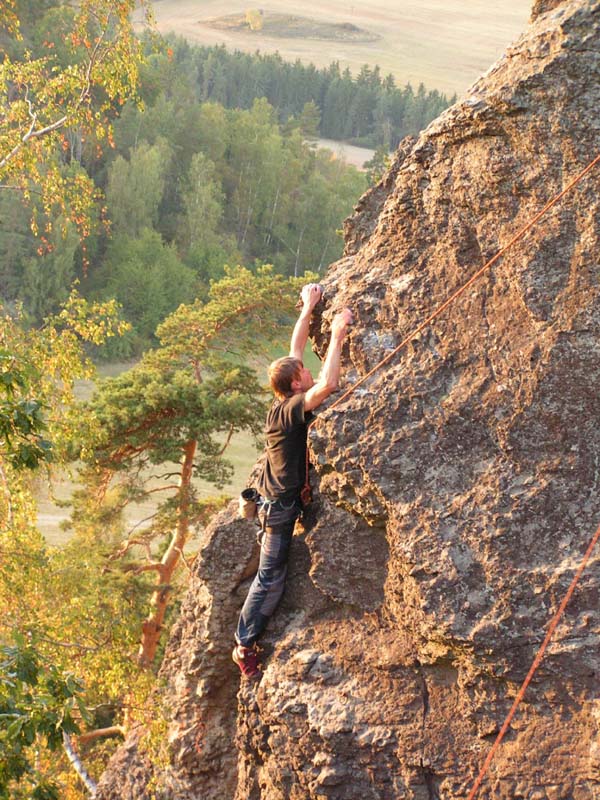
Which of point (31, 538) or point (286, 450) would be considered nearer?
point (286, 450)

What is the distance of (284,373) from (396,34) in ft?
393

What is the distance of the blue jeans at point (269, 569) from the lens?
5.75 meters

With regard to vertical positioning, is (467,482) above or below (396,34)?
above

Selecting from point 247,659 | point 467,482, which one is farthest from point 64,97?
point 467,482

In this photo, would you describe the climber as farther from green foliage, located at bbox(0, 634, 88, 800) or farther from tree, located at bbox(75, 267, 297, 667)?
tree, located at bbox(75, 267, 297, 667)

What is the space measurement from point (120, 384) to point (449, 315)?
8.72 metres

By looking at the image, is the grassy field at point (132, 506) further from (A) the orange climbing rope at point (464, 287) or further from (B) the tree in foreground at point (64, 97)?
(A) the orange climbing rope at point (464, 287)

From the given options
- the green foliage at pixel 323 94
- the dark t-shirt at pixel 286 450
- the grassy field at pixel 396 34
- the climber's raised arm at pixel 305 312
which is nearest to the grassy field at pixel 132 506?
the climber's raised arm at pixel 305 312

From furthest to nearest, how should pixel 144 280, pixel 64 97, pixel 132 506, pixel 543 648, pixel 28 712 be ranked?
pixel 144 280 < pixel 132 506 < pixel 64 97 < pixel 28 712 < pixel 543 648

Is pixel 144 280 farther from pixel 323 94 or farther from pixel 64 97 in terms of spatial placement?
pixel 323 94

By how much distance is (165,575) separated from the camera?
1420 centimetres

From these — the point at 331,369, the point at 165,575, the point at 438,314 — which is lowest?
the point at 165,575

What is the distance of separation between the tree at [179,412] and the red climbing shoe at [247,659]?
6.82m

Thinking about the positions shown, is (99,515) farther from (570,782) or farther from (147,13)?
(570,782)
